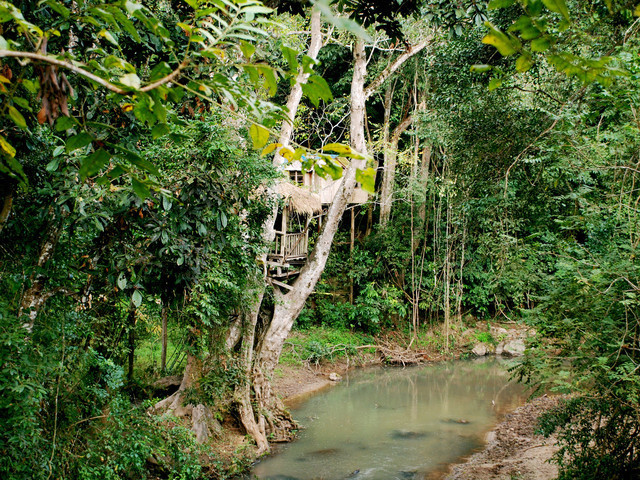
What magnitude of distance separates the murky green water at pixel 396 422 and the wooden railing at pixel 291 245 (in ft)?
10.3

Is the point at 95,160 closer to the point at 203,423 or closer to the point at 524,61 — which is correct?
the point at 524,61

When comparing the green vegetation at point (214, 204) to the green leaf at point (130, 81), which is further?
the green vegetation at point (214, 204)

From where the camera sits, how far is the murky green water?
6.55m

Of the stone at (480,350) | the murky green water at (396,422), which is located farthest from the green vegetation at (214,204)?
the stone at (480,350)

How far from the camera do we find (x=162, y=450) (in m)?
4.86

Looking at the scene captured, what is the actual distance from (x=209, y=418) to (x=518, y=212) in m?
4.80

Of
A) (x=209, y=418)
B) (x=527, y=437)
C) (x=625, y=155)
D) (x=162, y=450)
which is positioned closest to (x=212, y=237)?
(x=162, y=450)

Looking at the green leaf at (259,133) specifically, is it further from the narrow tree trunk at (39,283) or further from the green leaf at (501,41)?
the narrow tree trunk at (39,283)

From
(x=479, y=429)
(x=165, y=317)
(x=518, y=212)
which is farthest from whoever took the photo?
(x=479, y=429)

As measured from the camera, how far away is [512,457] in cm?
662

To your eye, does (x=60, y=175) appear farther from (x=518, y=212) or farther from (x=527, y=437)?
(x=527, y=437)

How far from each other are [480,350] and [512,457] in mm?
6976

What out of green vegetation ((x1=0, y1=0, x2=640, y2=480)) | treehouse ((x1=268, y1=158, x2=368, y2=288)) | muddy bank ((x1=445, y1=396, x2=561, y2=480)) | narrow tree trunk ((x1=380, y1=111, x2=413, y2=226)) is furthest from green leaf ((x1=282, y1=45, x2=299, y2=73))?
narrow tree trunk ((x1=380, y1=111, x2=413, y2=226))

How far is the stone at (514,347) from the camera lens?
43.1 feet
